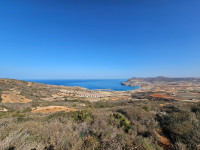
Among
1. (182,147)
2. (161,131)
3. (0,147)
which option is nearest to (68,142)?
(0,147)

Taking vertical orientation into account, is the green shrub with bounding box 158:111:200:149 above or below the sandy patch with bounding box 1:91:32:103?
above

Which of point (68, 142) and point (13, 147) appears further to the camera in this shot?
point (68, 142)

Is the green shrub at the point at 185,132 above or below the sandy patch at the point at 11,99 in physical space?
above

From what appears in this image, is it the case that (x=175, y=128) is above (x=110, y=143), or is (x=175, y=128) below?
below

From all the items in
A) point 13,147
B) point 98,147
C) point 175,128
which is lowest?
point 175,128

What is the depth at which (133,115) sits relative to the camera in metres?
6.47

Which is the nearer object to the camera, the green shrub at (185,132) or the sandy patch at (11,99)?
the green shrub at (185,132)

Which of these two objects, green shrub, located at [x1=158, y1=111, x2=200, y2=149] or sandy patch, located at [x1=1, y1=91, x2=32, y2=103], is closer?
green shrub, located at [x1=158, y1=111, x2=200, y2=149]

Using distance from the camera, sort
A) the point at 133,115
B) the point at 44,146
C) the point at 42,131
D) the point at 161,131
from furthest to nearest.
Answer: the point at 133,115
the point at 161,131
the point at 42,131
the point at 44,146

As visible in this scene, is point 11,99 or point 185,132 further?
point 11,99

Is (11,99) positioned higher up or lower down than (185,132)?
lower down

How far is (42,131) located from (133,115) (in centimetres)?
549

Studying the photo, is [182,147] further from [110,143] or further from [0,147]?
[0,147]

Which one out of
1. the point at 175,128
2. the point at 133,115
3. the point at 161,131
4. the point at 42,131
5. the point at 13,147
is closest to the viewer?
the point at 13,147
